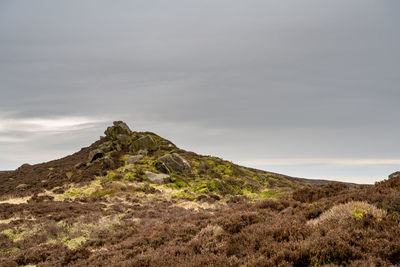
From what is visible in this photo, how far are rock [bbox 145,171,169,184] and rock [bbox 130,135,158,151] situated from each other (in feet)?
31.7

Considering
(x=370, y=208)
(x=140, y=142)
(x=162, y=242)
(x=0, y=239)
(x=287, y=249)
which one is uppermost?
(x=140, y=142)

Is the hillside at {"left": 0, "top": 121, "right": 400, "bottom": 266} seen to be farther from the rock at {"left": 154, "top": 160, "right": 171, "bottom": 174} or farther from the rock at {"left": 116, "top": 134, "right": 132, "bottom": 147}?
the rock at {"left": 116, "top": 134, "right": 132, "bottom": 147}

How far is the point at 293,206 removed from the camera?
32.7 ft

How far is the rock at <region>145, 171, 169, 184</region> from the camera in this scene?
28.2 metres

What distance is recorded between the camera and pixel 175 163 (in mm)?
32250

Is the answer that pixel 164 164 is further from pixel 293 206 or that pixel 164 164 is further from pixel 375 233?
pixel 375 233

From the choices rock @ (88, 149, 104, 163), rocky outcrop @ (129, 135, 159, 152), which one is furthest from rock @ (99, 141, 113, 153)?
rocky outcrop @ (129, 135, 159, 152)

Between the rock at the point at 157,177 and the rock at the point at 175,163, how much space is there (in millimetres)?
2791

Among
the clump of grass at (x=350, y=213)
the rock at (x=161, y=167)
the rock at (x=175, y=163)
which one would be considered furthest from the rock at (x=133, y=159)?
the clump of grass at (x=350, y=213)

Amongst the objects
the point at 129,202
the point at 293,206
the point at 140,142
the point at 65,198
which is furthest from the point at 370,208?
the point at 140,142

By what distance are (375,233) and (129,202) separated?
19.0 metres

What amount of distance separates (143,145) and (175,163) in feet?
29.1

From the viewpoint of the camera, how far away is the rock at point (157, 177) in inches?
1109

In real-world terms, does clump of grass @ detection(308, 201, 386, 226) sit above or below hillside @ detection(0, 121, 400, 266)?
above
